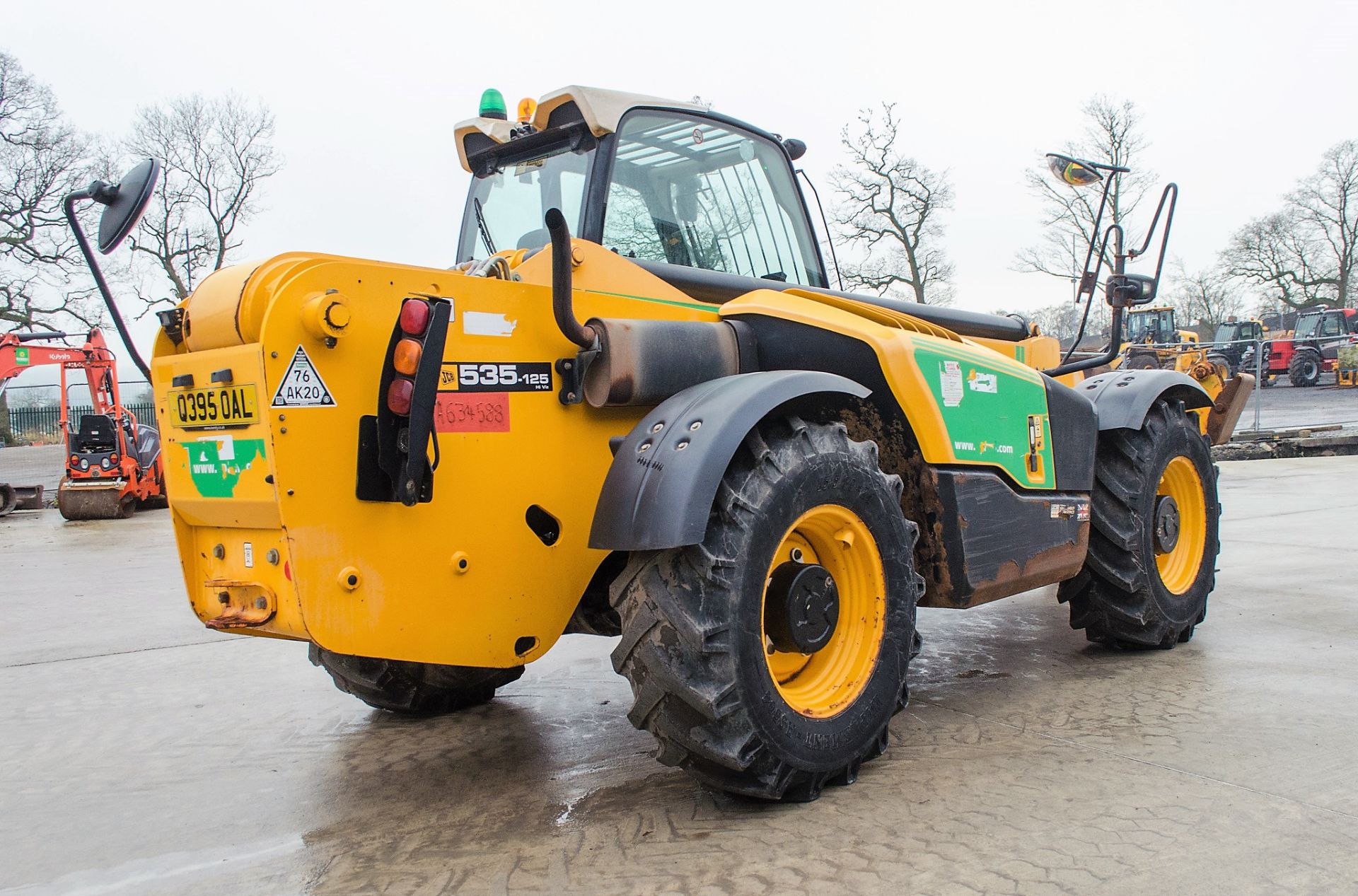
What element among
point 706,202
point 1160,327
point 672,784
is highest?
point 706,202

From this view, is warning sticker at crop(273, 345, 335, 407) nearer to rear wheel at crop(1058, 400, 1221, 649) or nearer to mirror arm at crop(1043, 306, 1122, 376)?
mirror arm at crop(1043, 306, 1122, 376)

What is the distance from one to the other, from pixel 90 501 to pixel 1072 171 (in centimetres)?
1493

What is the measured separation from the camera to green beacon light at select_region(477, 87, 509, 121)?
14.2 feet

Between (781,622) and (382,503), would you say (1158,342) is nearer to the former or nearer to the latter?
(781,622)

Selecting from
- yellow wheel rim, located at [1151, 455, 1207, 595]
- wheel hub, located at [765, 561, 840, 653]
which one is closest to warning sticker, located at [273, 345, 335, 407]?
wheel hub, located at [765, 561, 840, 653]

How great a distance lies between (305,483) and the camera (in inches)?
109

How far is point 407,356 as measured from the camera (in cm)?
282

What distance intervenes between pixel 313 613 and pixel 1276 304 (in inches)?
2015

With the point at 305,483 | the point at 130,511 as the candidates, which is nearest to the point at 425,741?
the point at 305,483

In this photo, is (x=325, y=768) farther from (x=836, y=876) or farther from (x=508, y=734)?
(x=836, y=876)

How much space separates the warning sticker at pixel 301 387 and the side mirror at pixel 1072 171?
2948 millimetres

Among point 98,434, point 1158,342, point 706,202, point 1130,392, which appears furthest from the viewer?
point 1158,342

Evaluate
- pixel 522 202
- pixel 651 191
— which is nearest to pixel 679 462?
pixel 651 191

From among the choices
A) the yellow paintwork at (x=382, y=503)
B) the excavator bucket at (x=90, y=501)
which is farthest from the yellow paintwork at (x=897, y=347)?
the excavator bucket at (x=90, y=501)
